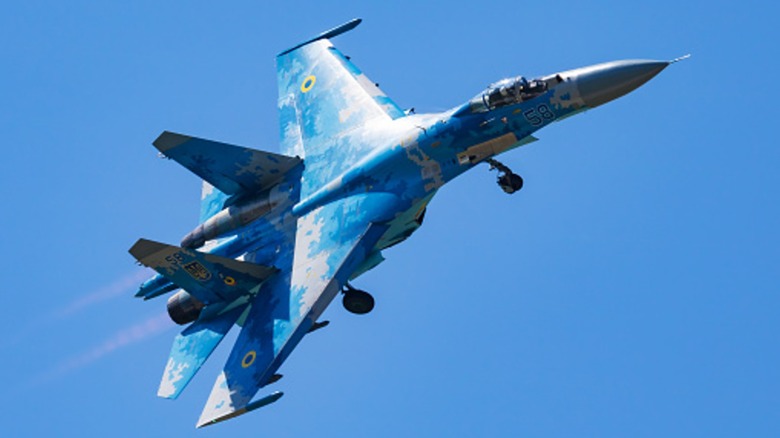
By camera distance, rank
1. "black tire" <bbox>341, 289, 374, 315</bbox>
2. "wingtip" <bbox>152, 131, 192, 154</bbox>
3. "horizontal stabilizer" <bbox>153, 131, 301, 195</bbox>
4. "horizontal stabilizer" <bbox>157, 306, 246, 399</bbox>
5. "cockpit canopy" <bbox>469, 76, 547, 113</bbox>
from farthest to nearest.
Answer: "horizontal stabilizer" <bbox>153, 131, 301, 195</bbox> < "wingtip" <bbox>152, 131, 192, 154</bbox> < "horizontal stabilizer" <bbox>157, 306, 246, 399</bbox> < "black tire" <bbox>341, 289, 374, 315</bbox> < "cockpit canopy" <bbox>469, 76, 547, 113</bbox>

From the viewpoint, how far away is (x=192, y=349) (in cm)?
3934

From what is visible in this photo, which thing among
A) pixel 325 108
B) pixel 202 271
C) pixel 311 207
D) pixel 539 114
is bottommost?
pixel 202 271

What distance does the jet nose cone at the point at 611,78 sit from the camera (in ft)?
117

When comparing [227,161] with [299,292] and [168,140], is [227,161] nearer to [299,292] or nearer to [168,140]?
[168,140]

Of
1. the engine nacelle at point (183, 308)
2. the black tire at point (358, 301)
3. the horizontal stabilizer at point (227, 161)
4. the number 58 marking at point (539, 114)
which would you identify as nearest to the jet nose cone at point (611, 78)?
the number 58 marking at point (539, 114)

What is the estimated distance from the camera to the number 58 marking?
3659 cm

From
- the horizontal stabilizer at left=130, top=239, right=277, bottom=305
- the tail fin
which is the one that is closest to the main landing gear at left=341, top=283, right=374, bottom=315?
the horizontal stabilizer at left=130, top=239, right=277, bottom=305

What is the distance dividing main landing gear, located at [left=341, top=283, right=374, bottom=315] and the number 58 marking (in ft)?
20.2

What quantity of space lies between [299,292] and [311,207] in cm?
246

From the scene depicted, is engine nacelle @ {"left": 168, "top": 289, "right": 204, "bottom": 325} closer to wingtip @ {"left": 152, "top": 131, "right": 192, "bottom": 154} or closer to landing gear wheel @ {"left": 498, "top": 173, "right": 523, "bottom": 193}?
wingtip @ {"left": 152, "top": 131, "right": 192, "bottom": 154}

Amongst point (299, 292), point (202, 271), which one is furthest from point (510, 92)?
point (202, 271)

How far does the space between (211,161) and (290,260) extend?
3.62 metres

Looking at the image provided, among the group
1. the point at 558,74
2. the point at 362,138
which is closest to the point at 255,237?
the point at 362,138

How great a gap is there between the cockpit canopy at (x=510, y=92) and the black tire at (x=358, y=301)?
227 inches
